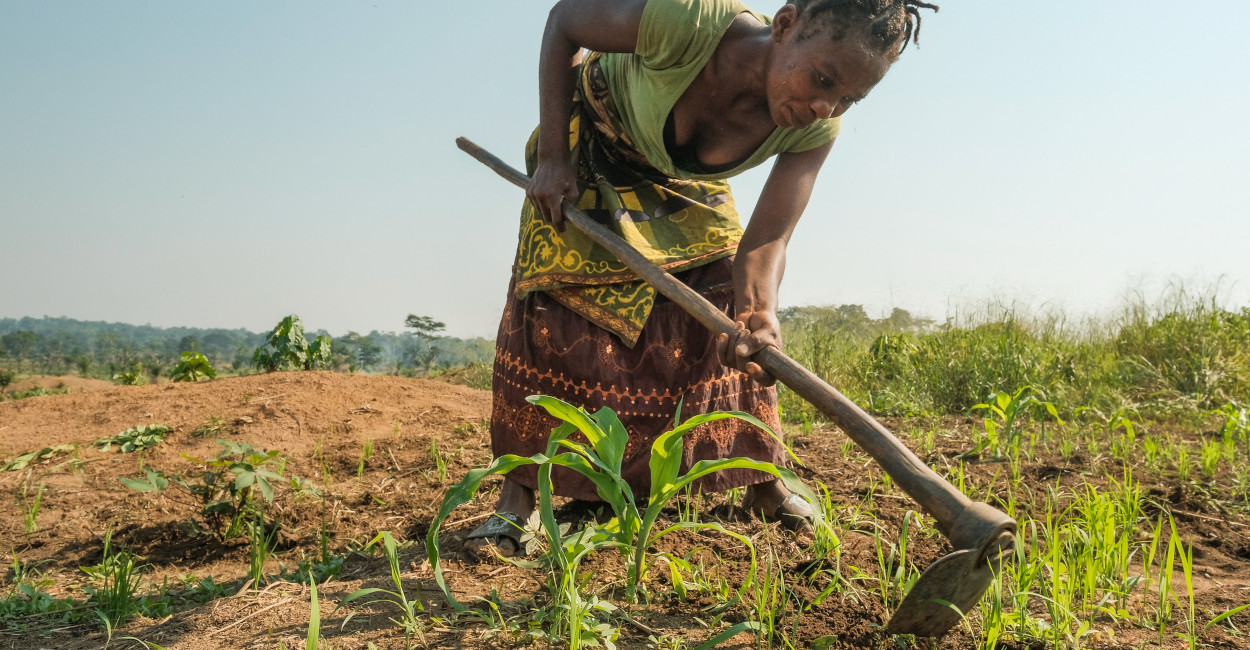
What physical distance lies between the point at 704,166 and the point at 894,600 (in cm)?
132

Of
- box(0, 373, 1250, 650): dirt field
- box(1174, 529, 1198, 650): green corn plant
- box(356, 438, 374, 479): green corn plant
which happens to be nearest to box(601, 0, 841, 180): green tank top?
box(0, 373, 1250, 650): dirt field

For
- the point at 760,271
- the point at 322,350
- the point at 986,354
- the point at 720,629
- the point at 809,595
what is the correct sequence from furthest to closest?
the point at 322,350 → the point at 986,354 → the point at 760,271 → the point at 809,595 → the point at 720,629

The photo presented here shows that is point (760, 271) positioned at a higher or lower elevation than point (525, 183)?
lower

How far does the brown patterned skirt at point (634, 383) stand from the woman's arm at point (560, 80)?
1.01 ft

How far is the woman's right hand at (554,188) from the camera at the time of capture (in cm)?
233

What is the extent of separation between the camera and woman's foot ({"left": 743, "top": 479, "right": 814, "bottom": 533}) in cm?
232

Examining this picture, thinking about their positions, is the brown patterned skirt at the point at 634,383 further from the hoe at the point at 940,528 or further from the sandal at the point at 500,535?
the hoe at the point at 940,528

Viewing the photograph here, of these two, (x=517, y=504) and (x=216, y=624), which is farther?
(x=517, y=504)

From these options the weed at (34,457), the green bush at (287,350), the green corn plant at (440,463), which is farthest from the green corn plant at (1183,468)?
the green bush at (287,350)

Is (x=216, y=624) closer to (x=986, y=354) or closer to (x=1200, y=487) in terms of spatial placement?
(x=1200, y=487)

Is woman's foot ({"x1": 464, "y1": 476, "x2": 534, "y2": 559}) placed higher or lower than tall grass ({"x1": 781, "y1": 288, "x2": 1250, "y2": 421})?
lower

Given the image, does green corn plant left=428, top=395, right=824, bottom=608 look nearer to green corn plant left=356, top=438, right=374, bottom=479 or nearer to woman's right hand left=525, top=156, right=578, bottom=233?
woman's right hand left=525, top=156, right=578, bottom=233

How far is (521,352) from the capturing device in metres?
2.38

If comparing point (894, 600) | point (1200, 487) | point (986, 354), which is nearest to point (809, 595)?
point (894, 600)
